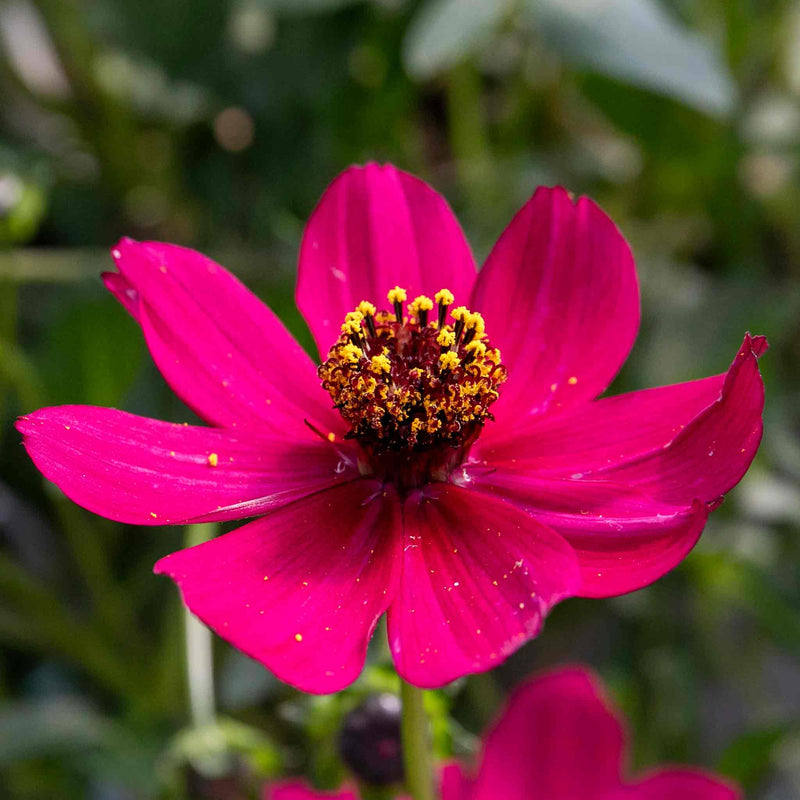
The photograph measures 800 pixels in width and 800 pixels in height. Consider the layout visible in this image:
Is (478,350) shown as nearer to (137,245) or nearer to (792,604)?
(137,245)

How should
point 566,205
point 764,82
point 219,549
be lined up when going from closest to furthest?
point 219,549 < point 566,205 < point 764,82

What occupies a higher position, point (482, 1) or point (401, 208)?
point (482, 1)

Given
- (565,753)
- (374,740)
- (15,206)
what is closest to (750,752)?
(374,740)

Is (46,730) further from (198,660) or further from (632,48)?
(632,48)

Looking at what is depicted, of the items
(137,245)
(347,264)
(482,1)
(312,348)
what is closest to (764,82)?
(482,1)

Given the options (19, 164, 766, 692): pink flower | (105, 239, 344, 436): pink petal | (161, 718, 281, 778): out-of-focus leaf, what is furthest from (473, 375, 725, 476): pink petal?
(161, 718, 281, 778): out-of-focus leaf

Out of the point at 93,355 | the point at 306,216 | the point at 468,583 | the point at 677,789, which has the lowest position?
the point at 677,789
